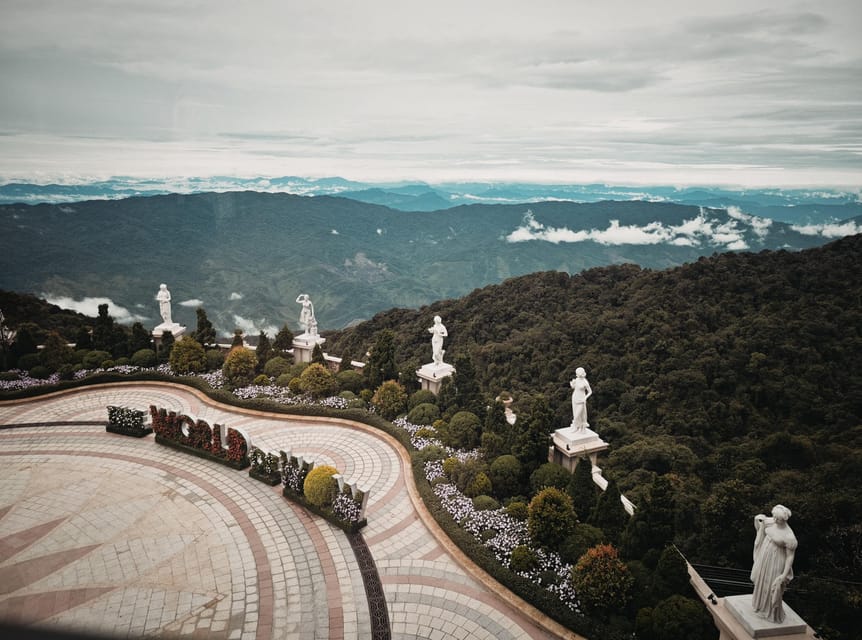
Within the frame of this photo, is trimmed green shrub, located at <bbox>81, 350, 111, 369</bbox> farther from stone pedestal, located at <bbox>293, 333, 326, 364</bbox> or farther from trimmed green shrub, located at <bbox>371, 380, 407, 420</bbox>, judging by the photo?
trimmed green shrub, located at <bbox>371, 380, 407, 420</bbox>

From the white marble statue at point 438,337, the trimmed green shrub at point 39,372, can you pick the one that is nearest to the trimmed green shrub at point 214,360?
the trimmed green shrub at point 39,372

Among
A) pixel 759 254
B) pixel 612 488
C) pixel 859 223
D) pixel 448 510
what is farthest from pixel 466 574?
pixel 859 223

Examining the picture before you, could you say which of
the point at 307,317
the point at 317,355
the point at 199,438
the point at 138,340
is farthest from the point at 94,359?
the point at 199,438

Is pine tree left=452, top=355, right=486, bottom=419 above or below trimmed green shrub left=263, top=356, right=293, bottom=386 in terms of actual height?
above

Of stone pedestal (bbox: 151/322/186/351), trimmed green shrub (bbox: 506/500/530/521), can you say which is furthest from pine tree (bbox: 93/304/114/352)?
trimmed green shrub (bbox: 506/500/530/521)

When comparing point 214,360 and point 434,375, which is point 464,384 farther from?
point 214,360

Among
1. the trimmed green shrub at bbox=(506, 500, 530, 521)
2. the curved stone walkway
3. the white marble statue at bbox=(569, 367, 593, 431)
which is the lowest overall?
the curved stone walkway

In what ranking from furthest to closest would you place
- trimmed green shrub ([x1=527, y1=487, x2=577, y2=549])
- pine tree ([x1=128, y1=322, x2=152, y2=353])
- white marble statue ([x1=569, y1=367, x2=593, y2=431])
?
pine tree ([x1=128, y1=322, x2=152, y2=353]) < white marble statue ([x1=569, y1=367, x2=593, y2=431]) < trimmed green shrub ([x1=527, y1=487, x2=577, y2=549])
